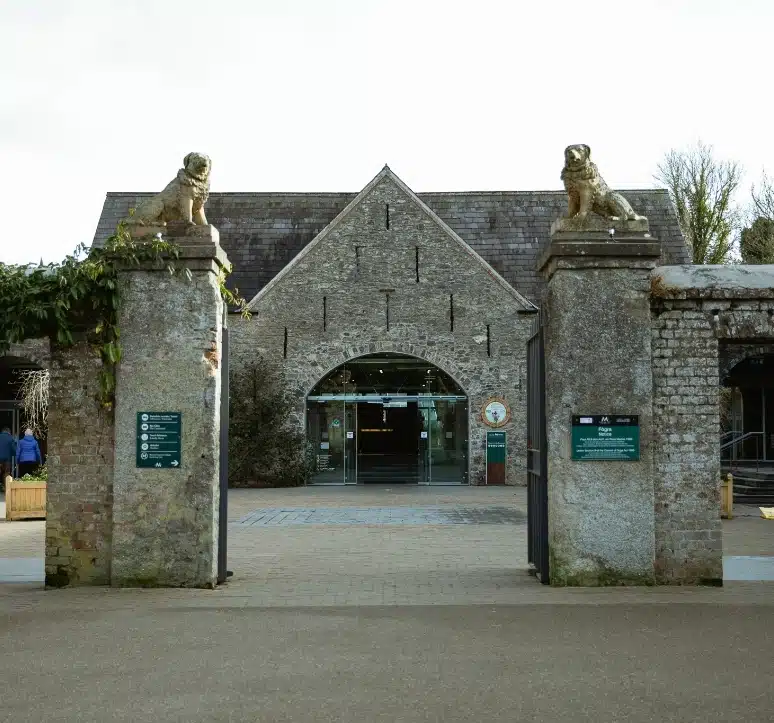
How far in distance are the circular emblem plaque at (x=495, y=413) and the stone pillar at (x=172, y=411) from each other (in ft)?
54.6

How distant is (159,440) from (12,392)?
21.8 meters

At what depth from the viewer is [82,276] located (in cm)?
1034

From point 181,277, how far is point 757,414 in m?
25.4

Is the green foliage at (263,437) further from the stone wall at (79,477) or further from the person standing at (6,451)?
the stone wall at (79,477)

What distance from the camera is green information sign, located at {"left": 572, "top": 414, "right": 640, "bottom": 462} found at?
10.3m

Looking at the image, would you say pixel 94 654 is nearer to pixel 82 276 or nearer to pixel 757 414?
pixel 82 276

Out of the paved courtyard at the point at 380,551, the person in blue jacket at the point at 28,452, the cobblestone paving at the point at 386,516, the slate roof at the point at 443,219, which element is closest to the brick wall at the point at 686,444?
the paved courtyard at the point at 380,551

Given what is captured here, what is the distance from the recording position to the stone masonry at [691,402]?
10.3 m

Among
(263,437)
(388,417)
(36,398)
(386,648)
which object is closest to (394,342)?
(388,417)

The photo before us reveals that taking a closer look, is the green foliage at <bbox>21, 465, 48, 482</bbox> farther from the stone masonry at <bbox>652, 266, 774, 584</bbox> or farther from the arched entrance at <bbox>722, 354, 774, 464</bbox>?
the arched entrance at <bbox>722, 354, 774, 464</bbox>

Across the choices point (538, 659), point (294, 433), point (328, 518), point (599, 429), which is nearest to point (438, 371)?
point (294, 433)

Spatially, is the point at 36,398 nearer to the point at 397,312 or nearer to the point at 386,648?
the point at 397,312

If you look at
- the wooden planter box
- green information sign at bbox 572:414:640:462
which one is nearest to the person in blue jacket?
the wooden planter box

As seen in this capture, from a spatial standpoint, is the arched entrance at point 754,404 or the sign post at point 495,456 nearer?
the sign post at point 495,456
